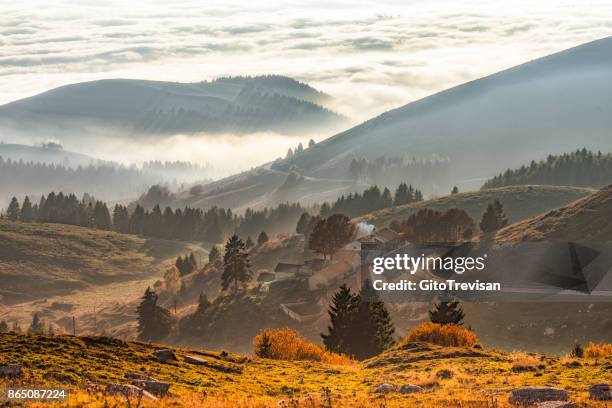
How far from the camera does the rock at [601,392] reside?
27688 millimetres

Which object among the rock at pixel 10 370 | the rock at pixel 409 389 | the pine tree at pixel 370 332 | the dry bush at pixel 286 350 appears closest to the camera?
the rock at pixel 10 370

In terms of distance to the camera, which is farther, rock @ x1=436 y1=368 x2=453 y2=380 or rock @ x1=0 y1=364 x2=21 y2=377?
rock @ x1=436 y1=368 x2=453 y2=380

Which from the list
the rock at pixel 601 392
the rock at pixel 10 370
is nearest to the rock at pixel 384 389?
the rock at pixel 601 392

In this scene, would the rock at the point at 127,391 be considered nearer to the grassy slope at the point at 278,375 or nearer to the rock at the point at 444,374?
the grassy slope at the point at 278,375

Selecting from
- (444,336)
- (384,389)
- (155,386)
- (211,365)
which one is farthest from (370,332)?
(155,386)

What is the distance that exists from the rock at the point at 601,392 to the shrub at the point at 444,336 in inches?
1046

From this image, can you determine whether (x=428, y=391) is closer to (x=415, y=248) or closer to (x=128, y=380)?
(x=128, y=380)

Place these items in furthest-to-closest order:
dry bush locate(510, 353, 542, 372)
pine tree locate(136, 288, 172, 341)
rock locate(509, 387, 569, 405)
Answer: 1. pine tree locate(136, 288, 172, 341)
2. dry bush locate(510, 353, 542, 372)
3. rock locate(509, 387, 569, 405)

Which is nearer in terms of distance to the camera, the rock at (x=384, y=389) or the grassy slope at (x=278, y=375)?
the grassy slope at (x=278, y=375)

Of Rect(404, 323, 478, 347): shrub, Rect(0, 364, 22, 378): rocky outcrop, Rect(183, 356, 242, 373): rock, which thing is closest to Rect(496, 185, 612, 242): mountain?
Rect(404, 323, 478, 347): shrub

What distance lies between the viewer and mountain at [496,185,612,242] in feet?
437

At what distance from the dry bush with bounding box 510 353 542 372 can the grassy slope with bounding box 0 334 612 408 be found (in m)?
0.37

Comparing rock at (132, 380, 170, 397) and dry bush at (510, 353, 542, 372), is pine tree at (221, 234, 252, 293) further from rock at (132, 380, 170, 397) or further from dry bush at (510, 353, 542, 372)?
rock at (132, 380, 170, 397)

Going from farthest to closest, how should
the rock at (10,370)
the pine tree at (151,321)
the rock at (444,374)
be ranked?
the pine tree at (151,321) < the rock at (444,374) < the rock at (10,370)
